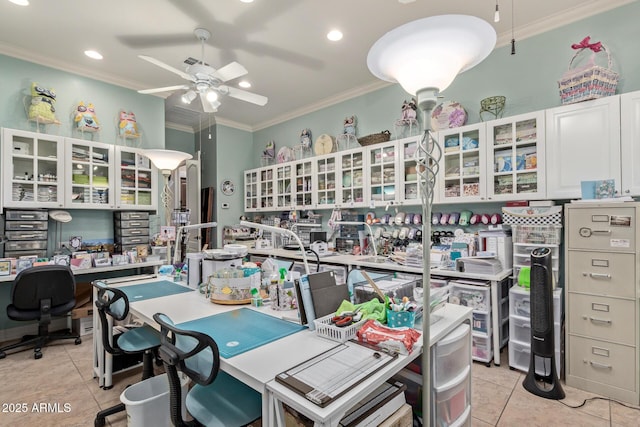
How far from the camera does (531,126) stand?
2746 mm

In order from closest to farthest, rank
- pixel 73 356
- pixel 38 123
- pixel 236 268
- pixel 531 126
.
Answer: pixel 236 268 < pixel 531 126 < pixel 73 356 < pixel 38 123

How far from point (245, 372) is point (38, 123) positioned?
408cm

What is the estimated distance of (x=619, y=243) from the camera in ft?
6.96

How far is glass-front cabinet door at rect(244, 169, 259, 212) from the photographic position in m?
5.59

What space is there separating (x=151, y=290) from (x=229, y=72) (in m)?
1.96

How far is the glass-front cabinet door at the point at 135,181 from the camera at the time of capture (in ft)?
12.9

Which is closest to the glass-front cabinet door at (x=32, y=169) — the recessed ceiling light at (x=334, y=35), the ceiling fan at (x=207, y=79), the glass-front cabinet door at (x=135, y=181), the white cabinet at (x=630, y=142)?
the glass-front cabinet door at (x=135, y=181)

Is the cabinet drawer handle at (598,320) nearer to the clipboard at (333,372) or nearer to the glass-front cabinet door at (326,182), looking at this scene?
the clipboard at (333,372)

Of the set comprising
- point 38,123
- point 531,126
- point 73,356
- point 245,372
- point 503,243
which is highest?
point 38,123

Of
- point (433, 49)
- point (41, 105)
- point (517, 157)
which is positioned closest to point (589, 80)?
point (517, 157)

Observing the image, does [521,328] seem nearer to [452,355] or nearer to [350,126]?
[452,355]

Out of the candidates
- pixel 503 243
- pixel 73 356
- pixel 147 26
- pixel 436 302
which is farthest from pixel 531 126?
pixel 73 356

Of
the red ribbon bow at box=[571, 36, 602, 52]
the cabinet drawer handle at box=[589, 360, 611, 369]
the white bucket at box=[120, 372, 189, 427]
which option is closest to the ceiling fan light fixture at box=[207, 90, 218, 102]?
the white bucket at box=[120, 372, 189, 427]

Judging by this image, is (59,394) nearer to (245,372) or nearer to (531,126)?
(245,372)
